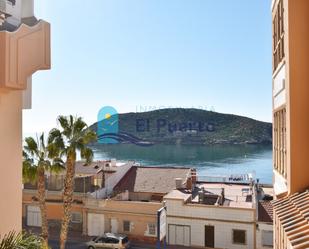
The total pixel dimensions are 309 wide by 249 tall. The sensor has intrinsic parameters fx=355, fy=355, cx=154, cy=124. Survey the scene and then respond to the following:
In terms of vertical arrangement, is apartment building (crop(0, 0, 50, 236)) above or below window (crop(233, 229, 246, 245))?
above

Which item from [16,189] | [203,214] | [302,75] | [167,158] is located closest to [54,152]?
[203,214]

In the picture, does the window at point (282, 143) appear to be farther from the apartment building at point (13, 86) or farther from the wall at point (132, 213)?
the wall at point (132, 213)

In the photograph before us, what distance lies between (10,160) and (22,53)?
2791mm

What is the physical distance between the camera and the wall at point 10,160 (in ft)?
29.7

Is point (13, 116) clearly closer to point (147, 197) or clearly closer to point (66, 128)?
point (66, 128)

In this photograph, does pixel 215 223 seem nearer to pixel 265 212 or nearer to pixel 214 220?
pixel 214 220

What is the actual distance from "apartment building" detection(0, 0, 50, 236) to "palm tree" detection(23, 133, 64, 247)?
15807mm

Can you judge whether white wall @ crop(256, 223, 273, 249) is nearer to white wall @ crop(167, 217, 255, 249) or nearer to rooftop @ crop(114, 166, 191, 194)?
white wall @ crop(167, 217, 255, 249)

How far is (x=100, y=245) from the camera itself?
31453 millimetres

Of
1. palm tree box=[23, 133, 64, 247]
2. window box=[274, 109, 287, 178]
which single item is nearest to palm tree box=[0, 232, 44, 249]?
window box=[274, 109, 287, 178]

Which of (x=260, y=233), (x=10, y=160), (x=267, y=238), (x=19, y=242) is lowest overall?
(x=267, y=238)

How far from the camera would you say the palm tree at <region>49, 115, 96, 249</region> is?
25.4 metres

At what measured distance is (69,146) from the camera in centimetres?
2564

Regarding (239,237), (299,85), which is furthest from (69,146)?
(299,85)
